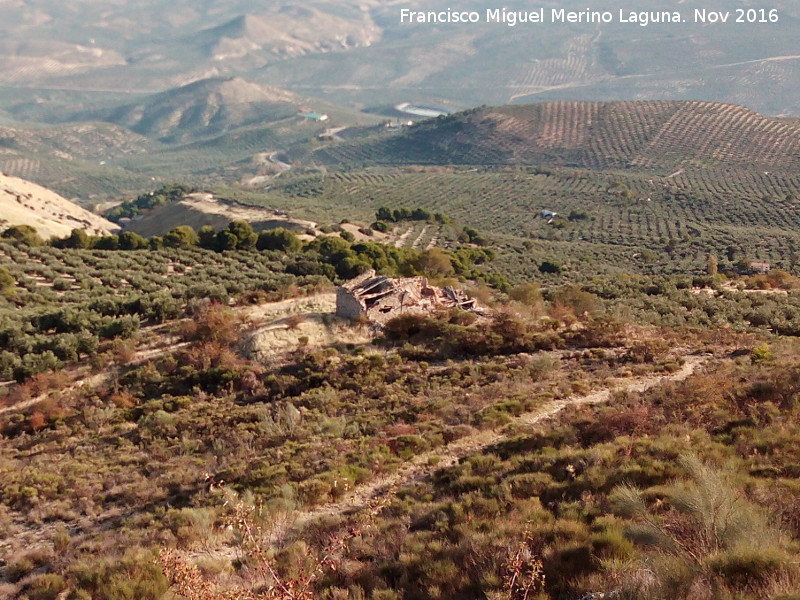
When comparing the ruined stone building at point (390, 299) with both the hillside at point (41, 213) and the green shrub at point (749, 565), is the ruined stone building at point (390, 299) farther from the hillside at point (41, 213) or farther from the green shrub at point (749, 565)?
the hillside at point (41, 213)

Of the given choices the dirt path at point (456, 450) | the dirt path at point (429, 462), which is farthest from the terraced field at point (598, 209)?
the dirt path at point (429, 462)

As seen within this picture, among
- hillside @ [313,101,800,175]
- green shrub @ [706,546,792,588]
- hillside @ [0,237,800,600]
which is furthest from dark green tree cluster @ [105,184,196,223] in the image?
green shrub @ [706,546,792,588]

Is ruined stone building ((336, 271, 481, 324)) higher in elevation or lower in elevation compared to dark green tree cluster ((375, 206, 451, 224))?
higher

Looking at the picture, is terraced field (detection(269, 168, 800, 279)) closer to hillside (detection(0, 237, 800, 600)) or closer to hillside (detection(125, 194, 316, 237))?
hillside (detection(125, 194, 316, 237))

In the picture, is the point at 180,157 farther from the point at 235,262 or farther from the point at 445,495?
the point at 445,495

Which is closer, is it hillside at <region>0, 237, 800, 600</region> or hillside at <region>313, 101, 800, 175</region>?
hillside at <region>0, 237, 800, 600</region>

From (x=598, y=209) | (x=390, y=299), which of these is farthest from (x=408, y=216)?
(x=390, y=299)
